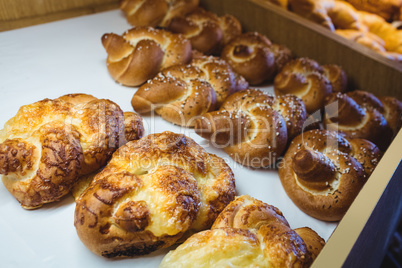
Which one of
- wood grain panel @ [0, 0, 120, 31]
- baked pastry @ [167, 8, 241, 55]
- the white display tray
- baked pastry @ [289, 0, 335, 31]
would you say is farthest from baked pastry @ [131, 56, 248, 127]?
wood grain panel @ [0, 0, 120, 31]

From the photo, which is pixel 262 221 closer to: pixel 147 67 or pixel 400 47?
pixel 147 67

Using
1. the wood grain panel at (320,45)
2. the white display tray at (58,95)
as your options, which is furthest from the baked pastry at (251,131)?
the wood grain panel at (320,45)

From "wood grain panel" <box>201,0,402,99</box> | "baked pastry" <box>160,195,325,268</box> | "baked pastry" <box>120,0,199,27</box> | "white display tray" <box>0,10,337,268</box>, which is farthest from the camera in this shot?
"baked pastry" <box>120,0,199,27</box>

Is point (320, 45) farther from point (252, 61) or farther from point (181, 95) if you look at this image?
point (181, 95)

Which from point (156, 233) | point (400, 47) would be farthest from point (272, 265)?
point (400, 47)

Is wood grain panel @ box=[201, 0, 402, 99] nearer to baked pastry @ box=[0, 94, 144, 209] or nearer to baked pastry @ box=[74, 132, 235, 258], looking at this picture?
baked pastry @ box=[74, 132, 235, 258]

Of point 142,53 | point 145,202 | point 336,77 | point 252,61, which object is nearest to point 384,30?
point 336,77

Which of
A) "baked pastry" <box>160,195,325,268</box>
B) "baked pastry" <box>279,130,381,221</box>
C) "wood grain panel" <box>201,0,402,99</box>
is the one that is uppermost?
"wood grain panel" <box>201,0,402,99</box>
